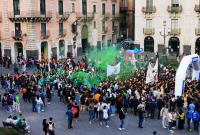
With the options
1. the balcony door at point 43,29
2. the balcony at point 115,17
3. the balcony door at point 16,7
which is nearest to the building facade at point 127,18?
the balcony at point 115,17

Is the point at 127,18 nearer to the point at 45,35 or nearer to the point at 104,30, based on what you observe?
the point at 104,30

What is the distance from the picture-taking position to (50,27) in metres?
53.6

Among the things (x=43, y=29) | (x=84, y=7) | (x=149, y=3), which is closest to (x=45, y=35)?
(x=43, y=29)

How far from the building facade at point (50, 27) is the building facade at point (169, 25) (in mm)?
7643

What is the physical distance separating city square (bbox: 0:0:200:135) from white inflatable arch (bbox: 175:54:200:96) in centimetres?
7

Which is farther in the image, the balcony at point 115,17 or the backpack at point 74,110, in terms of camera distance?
the balcony at point 115,17

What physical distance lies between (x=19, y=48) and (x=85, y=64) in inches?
482

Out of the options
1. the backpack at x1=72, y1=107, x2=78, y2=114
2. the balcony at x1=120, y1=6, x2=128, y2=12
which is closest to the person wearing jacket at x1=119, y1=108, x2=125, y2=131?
the backpack at x1=72, y1=107, x2=78, y2=114

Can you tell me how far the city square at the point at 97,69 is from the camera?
84.6ft

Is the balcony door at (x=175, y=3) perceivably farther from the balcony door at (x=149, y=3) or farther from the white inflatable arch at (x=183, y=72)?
the white inflatable arch at (x=183, y=72)

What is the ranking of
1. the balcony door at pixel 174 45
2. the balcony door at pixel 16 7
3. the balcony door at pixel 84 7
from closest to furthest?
the balcony door at pixel 16 7 → the balcony door at pixel 174 45 → the balcony door at pixel 84 7

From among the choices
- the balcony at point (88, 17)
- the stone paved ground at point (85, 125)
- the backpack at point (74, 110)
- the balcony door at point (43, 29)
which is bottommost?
the stone paved ground at point (85, 125)

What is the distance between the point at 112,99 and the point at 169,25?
105ft

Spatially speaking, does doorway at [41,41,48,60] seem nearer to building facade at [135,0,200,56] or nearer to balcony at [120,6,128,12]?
building facade at [135,0,200,56]
